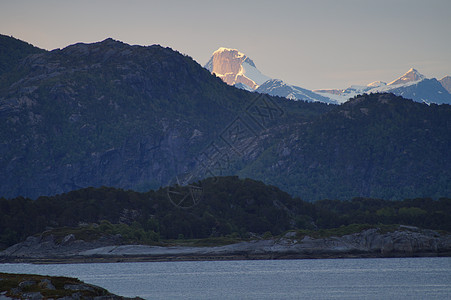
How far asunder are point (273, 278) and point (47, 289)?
6272 centimetres

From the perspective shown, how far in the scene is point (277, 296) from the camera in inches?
4336

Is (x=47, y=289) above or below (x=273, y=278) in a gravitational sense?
above

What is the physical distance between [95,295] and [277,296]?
1388 inches

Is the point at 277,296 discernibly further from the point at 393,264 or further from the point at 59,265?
the point at 59,265

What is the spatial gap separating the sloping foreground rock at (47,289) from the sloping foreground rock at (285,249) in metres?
104

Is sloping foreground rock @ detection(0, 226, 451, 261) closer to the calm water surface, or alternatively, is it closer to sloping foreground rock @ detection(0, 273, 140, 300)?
the calm water surface

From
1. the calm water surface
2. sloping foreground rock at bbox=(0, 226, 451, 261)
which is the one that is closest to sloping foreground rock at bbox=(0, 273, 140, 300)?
the calm water surface

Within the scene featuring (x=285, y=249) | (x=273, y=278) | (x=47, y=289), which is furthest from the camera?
(x=285, y=249)

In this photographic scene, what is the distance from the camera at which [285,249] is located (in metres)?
194

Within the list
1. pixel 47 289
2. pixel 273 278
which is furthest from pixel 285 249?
pixel 47 289

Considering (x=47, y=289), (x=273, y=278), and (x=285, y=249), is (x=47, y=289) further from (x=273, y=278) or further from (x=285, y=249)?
(x=285, y=249)

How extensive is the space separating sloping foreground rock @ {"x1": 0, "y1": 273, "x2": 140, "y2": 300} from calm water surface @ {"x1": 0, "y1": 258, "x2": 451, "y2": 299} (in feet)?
85.9

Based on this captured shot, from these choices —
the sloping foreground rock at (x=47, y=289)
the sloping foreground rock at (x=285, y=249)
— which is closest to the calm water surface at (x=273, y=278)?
the sloping foreground rock at (x=285, y=249)

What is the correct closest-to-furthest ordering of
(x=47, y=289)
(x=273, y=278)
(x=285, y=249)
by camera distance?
(x=47, y=289) < (x=273, y=278) < (x=285, y=249)
